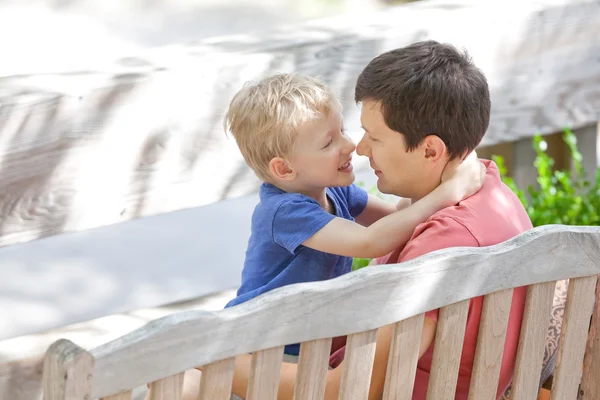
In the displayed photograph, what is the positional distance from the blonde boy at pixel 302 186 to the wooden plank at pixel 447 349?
321 millimetres

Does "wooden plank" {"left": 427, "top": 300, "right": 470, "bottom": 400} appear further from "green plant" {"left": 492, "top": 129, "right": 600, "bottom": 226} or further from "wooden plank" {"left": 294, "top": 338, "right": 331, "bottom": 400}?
"green plant" {"left": 492, "top": 129, "right": 600, "bottom": 226}

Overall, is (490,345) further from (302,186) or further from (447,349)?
(302,186)

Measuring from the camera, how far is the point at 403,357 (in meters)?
1.65

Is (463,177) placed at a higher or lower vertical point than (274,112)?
lower

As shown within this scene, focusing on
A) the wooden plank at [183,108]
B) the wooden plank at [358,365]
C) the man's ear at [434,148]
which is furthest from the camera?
the wooden plank at [183,108]

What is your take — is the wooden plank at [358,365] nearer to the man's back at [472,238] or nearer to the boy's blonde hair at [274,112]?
the man's back at [472,238]

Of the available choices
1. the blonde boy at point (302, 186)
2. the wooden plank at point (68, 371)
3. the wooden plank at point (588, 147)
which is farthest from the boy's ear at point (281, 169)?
the wooden plank at point (588, 147)

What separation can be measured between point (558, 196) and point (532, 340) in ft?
6.32

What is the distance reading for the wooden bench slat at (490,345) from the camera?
1.73 m

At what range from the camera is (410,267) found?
5.23ft

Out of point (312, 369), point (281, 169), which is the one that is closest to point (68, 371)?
point (312, 369)

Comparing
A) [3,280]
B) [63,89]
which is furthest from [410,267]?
[3,280]

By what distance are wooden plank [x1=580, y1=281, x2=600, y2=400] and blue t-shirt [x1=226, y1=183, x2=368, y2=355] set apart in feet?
1.90

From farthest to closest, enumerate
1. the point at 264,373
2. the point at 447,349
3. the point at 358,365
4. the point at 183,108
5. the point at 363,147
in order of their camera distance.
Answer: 1. the point at 183,108
2. the point at 363,147
3. the point at 447,349
4. the point at 358,365
5. the point at 264,373
